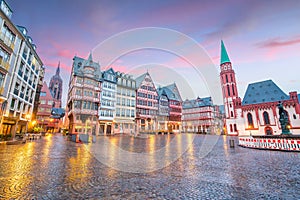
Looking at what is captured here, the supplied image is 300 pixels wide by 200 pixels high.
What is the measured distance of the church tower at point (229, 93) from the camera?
48203 mm

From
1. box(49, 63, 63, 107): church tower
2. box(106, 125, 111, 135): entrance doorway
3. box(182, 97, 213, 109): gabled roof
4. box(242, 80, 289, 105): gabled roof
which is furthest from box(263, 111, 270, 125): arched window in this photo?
box(49, 63, 63, 107): church tower

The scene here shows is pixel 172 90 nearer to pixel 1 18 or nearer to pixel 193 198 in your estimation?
pixel 1 18

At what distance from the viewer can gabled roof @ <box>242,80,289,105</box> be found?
135 ft

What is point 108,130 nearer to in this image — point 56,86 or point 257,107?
point 257,107

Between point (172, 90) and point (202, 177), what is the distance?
61.0m

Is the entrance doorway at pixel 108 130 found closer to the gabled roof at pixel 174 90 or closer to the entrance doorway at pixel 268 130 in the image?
the gabled roof at pixel 174 90

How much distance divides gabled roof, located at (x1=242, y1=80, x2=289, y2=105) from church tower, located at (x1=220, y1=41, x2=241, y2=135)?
3.41 m

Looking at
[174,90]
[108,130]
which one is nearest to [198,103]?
[174,90]

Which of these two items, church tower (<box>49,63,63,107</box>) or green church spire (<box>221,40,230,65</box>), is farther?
church tower (<box>49,63,63,107</box>)

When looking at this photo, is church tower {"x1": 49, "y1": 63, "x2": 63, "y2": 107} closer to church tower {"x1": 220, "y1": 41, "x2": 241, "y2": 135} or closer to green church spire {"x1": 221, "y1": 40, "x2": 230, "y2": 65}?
church tower {"x1": 220, "y1": 41, "x2": 241, "y2": 135}

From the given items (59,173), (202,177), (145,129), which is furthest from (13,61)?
(145,129)

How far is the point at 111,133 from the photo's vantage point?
129 feet

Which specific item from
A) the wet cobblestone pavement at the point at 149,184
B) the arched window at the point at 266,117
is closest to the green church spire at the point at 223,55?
the arched window at the point at 266,117

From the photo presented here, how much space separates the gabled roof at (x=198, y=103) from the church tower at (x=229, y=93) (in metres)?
13.4
